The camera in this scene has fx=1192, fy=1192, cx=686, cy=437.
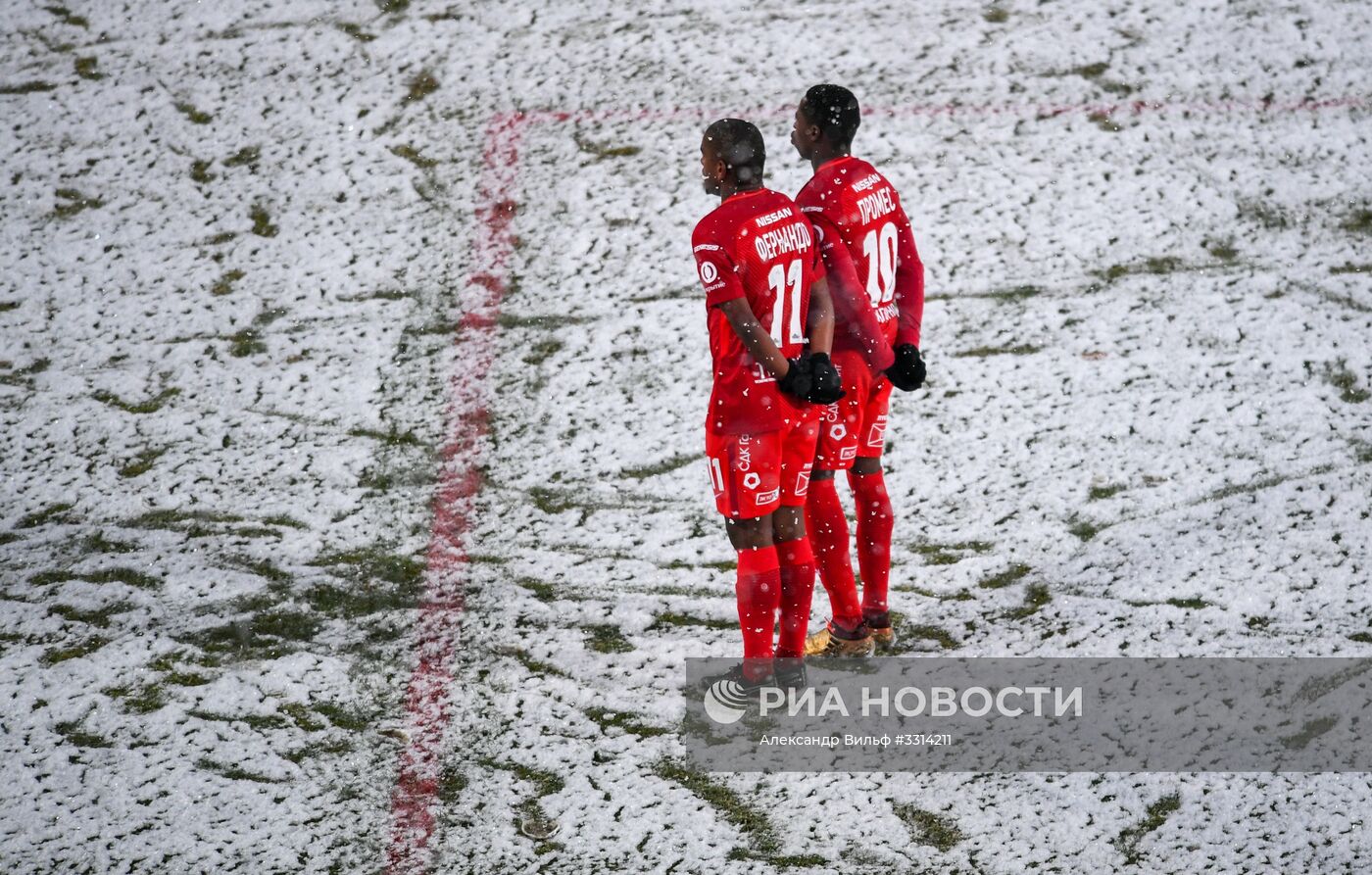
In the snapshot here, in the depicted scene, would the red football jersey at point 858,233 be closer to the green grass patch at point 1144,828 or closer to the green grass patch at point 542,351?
the green grass patch at point 1144,828

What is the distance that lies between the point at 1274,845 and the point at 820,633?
151 centimetres

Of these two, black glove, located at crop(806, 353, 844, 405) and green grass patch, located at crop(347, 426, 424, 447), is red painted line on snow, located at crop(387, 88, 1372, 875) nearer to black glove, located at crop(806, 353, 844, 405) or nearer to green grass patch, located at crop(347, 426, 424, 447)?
green grass patch, located at crop(347, 426, 424, 447)

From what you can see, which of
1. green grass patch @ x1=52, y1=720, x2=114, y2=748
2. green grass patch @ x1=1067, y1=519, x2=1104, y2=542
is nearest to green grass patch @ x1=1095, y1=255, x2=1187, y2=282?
green grass patch @ x1=1067, y1=519, x2=1104, y2=542

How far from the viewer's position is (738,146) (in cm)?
354

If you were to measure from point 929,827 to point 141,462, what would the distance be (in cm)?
357

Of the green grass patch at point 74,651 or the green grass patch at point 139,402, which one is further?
the green grass patch at point 139,402

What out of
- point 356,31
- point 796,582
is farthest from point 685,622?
point 356,31

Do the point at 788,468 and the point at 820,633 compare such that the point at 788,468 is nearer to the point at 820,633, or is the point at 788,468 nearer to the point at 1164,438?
the point at 820,633

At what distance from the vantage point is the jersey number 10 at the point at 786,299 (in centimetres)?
356

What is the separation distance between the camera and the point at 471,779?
3.67 m

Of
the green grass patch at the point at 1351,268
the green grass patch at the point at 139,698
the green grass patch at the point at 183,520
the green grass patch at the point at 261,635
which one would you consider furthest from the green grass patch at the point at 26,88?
the green grass patch at the point at 1351,268

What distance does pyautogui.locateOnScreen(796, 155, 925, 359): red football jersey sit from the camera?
12.3 ft

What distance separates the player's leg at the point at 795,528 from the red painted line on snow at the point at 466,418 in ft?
3.96

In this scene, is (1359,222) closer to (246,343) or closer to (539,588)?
(539,588)
